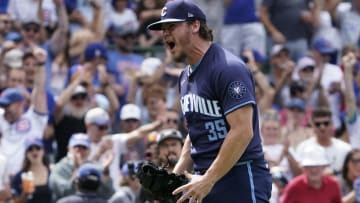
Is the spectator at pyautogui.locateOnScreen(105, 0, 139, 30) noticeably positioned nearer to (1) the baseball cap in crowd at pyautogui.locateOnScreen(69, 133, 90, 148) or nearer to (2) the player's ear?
(1) the baseball cap in crowd at pyautogui.locateOnScreen(69, 133, 90, 148)

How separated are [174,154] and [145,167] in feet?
10.7

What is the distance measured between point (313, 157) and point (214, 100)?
179 inches

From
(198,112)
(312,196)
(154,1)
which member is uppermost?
(154,1)

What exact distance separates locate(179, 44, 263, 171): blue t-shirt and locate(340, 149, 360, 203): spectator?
4.67 metres

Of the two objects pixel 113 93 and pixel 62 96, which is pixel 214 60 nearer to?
pixel 62 96

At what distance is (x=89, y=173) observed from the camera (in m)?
9.70

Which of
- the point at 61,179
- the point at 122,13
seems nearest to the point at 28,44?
the point at 122,13

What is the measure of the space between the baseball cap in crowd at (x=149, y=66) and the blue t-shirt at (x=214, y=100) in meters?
6.48

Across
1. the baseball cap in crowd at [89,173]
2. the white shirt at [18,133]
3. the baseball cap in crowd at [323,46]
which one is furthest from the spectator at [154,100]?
the baseball cap in crowd at [323,46]

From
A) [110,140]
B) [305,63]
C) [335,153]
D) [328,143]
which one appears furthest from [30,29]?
[335,153]

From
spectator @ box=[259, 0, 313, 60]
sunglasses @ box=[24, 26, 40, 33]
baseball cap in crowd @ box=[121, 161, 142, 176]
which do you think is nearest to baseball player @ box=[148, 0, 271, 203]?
baseball cap in crowd @ box=[121, 161, 142, 176]

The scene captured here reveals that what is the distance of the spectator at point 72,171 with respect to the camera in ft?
34.0

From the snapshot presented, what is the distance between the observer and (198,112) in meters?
6.27

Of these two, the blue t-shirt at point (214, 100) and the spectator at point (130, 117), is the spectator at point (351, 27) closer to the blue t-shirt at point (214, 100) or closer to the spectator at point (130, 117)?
the spectator at point (130, 117)
